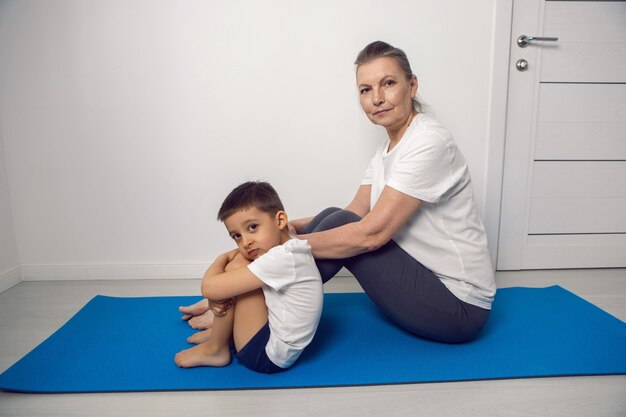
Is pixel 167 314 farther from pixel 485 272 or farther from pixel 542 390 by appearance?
pixel 542 390

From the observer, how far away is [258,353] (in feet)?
4.00

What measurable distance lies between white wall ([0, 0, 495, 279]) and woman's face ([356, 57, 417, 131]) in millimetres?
733

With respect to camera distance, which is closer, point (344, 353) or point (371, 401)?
point (371, 401)

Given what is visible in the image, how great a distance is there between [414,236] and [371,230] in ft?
0.62

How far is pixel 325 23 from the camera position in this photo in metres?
2.06

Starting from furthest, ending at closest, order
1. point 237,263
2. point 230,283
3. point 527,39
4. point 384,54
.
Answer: point 527,39, point 384,54, point 237,263, point 230,283

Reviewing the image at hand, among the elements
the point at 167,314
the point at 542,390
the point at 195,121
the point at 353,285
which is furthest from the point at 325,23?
the point at 542,390

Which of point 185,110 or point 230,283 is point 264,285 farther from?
point 185,110

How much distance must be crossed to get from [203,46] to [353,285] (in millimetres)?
1384

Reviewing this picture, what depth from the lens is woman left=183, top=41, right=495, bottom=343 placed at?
126 cm

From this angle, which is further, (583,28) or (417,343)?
(583,28)

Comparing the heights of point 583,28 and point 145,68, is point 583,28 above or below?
above

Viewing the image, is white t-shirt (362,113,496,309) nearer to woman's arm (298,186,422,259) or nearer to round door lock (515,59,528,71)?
woman's arm (298,186,422,259)

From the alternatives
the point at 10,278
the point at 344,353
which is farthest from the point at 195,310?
the point at 10,278
